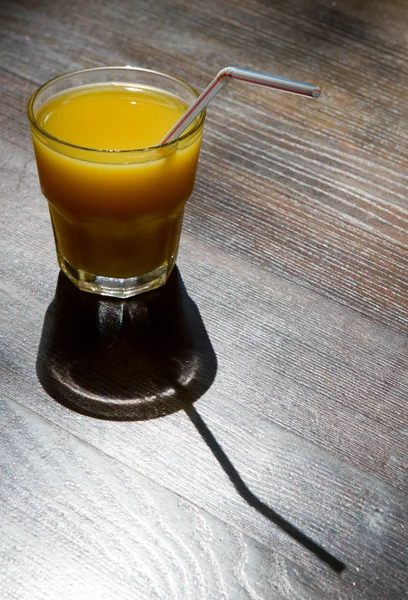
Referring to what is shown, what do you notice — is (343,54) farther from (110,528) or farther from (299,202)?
(110,528)

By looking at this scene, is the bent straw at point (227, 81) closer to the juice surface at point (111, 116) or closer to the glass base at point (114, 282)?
the juice surface at point (111, 116)

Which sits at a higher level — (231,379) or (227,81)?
(227,81)

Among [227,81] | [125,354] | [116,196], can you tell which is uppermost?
[227,81]

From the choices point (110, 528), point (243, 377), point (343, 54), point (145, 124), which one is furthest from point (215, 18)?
point (110, 528)

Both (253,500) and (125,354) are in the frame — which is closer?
(253,500)

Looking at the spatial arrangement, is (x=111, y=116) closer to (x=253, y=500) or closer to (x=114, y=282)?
(x=114, y=282)

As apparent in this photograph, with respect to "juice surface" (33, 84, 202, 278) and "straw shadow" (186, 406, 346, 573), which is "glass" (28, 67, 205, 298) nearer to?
"juice surface" (33, 84, 202, 278)

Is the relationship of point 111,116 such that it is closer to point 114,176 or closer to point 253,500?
point 114,176

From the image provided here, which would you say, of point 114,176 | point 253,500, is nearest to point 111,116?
point 114,176
